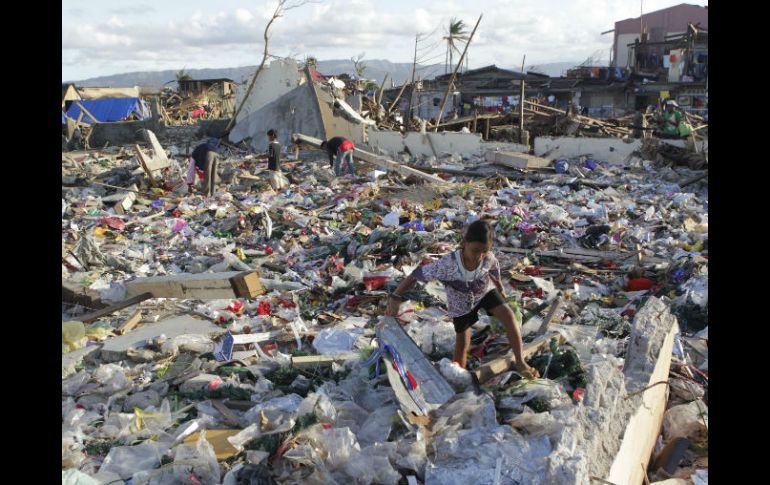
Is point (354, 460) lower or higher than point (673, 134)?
lower

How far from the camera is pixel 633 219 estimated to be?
9.91 metres

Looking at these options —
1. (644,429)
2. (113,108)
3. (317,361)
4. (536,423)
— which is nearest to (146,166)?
(317,361)

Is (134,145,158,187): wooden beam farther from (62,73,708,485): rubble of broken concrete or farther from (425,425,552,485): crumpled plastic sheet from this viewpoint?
(425,425,552,485): crumpled plastic sheet

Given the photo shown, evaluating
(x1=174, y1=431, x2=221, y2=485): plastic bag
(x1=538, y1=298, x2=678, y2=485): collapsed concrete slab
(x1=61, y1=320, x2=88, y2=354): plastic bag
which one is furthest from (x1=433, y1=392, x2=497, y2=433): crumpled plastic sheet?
(x1=61, y1=320, x2=88, y2=354): plastic bag

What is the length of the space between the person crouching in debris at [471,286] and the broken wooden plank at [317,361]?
67cm

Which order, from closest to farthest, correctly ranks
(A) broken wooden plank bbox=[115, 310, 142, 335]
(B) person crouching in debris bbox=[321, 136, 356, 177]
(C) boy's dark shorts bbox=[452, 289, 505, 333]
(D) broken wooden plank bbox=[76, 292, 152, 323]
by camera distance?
(C) boy's dark shorts bbox=[452, 289, 505, 333], (A) broken wooden plank bbox=[115, 310, 142, 335], (D) broken wooden plank bbox=[76, 292, 152, 323], (B) person crouching in debris bbox=[321, 136, 356, 177]

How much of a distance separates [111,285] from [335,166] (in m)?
7.33

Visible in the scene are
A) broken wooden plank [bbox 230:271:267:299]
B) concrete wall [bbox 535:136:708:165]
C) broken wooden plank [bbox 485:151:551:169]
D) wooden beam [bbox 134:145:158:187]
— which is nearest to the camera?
broken wooden plank [bbox 230:271:267:299]

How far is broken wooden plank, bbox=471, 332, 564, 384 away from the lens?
12.6 feet

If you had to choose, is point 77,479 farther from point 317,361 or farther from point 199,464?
point 317,361

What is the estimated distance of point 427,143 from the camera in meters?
17.0

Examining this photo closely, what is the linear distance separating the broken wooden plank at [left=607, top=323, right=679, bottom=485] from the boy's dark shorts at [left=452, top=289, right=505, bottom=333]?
0.94 metres
